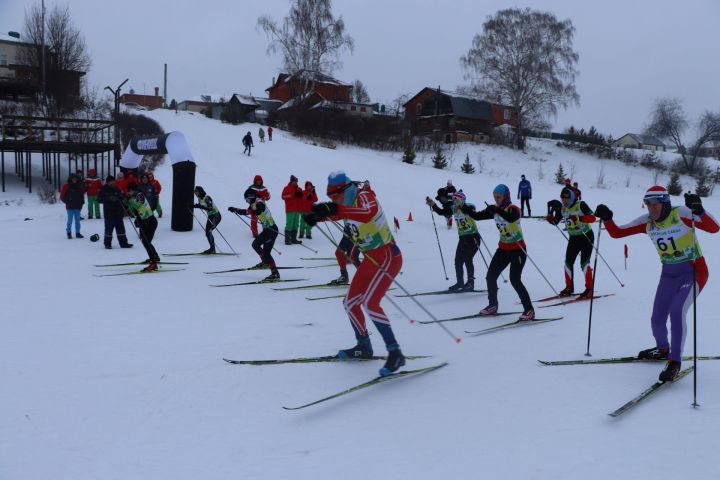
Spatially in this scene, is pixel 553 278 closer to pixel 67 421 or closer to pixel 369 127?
pixel 67 421

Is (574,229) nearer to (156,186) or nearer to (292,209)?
(292,209)

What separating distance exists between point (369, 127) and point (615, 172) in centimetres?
1717

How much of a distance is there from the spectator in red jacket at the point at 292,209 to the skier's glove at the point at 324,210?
809 centimetres

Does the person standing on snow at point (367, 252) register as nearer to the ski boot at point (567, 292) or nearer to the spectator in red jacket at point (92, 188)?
the ski boot at point (567, 292)

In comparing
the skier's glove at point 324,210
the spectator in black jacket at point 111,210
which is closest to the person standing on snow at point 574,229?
the skier's glove at point 324,210

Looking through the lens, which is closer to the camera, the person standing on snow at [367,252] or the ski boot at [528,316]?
the person standing on snow at [367,252]

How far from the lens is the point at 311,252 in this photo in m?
12.1

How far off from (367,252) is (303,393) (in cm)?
131

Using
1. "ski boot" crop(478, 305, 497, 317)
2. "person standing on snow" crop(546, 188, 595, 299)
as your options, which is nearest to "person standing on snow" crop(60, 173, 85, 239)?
"ski boot" crop(478, 305, 497, 317)

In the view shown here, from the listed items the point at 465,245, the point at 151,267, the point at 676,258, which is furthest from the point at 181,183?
the point at 676,258

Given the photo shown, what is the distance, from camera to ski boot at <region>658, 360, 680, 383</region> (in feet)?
13.7

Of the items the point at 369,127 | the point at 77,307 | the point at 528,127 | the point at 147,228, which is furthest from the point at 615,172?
the point at 77,307

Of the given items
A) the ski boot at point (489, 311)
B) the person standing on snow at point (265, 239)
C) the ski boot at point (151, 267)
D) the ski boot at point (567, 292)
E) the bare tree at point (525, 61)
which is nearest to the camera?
the ski boot at point (489, 311)

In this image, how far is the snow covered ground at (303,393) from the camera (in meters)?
3.15
